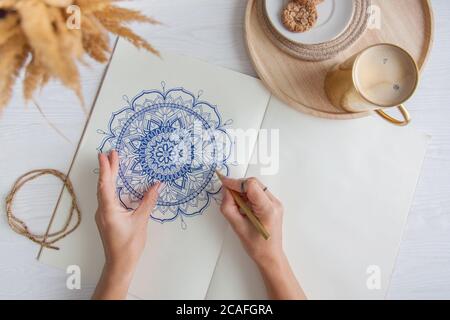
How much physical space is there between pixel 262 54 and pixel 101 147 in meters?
0.28

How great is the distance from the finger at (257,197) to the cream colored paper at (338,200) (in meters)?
0.05

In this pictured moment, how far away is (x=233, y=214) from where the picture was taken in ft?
→ 1.93

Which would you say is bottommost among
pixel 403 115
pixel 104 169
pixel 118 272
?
pixel 118 272

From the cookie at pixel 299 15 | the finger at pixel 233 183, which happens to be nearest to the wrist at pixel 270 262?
the finger at pixel 233 183

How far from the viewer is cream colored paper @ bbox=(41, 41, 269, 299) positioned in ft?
1.99

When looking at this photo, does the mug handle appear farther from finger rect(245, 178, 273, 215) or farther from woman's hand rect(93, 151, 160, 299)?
woman's hand rect(93, 151, 160, 299)

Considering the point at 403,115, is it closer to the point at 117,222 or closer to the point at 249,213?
the point at 249,213

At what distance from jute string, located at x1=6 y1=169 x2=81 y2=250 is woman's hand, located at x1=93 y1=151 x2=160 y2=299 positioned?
1.9 inches

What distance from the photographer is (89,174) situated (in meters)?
0.61

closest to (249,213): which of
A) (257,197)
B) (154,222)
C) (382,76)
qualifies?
(257,197)

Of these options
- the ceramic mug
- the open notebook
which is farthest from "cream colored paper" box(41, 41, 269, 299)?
the ceramic mug

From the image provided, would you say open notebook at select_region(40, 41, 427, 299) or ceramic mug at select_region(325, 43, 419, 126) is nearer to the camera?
Result: ceramic mug at select_region(325, 43, 419, 126)

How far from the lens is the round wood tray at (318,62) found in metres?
0.59

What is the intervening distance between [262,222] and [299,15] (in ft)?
0.99
